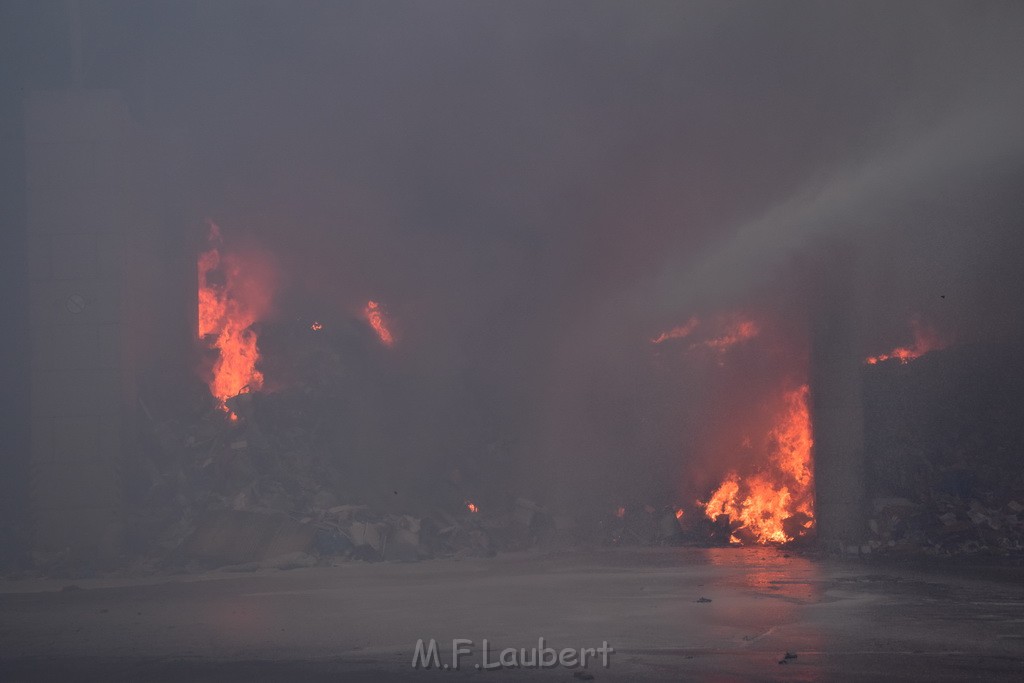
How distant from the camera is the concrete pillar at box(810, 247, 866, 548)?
75.7 ft

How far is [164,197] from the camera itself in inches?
1046

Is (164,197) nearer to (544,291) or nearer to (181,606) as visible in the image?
(544,291)

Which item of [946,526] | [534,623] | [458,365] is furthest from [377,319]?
[534,623]

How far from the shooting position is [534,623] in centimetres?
1198

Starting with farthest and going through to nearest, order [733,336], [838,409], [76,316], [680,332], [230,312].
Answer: [230,312] < [680,332] < [733,336] < [838,409] < [76,316]

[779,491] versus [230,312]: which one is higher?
[230,312]

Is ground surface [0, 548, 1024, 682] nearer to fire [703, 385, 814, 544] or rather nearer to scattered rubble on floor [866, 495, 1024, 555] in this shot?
scattered rubble on floor [866, 495, 1024, 555]

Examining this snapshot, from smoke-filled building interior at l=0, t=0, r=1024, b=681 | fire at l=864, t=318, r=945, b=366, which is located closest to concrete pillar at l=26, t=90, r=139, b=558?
smoke-filled building interior at l=0, t=0, r=1024, b=681

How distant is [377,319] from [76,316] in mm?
9927

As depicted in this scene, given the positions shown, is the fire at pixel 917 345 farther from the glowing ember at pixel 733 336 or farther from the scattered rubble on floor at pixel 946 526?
the scattered rubble on floor at pixel 946 526

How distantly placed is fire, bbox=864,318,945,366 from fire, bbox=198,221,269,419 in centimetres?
1834

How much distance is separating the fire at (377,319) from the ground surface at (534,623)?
37.7 ft

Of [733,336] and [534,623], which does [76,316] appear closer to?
[534,623]

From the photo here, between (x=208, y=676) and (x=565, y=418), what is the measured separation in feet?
66.2
